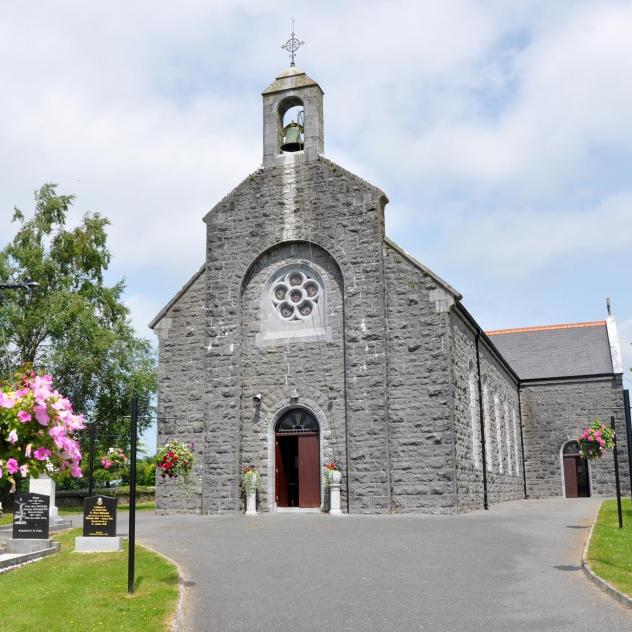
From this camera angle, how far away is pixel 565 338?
44.0 metres

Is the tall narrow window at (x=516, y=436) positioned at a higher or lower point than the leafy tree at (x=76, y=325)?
lower

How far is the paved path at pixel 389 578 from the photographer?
27.3 feet

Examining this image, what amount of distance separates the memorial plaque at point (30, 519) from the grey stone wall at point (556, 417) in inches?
1137

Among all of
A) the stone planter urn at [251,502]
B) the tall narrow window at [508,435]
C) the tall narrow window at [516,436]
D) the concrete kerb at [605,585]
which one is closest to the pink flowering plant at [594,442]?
the stone planter urn at [251,502]

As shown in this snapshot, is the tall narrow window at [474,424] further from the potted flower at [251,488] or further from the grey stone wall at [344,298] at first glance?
the potted flower at [251,488]

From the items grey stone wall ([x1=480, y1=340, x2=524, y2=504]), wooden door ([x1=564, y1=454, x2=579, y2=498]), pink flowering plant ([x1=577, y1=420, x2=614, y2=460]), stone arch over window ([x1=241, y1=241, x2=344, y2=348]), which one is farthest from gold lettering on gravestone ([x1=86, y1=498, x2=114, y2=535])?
wooden door ([x1=564, y1=454, x2=579, y2=498])

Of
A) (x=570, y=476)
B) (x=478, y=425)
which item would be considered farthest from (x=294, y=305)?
(x=570, y=476)

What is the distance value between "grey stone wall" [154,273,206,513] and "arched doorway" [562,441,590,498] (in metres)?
23.0

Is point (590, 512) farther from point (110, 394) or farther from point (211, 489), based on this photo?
point (110, 394)

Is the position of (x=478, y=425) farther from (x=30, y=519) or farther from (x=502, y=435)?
(x=30, y=519)

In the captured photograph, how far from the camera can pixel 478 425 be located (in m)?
26.2

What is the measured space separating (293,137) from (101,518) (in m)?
14.8

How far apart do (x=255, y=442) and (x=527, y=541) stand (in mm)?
10428

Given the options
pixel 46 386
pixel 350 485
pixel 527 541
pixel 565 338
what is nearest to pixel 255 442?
pixel 350 485
